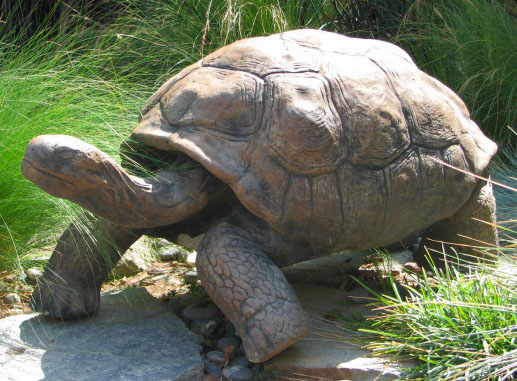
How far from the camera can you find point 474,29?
541 centimetres

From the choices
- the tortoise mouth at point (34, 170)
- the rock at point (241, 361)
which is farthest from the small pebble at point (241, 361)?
the tortoise mouth at point (34, 170)

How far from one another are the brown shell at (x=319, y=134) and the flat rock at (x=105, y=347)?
66 centimetres

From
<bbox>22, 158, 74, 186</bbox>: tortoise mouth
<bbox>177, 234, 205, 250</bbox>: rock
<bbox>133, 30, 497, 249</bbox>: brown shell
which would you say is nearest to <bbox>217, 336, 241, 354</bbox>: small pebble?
<bbox>177, 234, 205, 250</bbox>: rock

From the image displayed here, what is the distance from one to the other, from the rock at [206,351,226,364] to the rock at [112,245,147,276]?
1257 mm

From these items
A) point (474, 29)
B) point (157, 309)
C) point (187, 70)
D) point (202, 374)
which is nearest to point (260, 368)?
point (202, 374)

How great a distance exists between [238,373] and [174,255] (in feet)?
5.67

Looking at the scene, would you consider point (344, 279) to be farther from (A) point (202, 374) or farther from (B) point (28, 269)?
(B) point (28, 269)

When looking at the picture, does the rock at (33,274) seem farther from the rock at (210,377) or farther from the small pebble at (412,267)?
the small pebble at (412,267)

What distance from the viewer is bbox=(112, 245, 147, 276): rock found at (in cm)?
409

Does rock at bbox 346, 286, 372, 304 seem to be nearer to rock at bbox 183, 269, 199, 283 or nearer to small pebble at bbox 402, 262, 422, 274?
small pebble at bbox 402, 262, 422, 274

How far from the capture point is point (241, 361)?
291 centimetres

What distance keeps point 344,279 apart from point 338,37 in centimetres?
126

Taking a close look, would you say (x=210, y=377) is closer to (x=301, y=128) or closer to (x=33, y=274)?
(x=301, y=128)

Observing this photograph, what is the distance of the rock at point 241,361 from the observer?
9.49 ft
